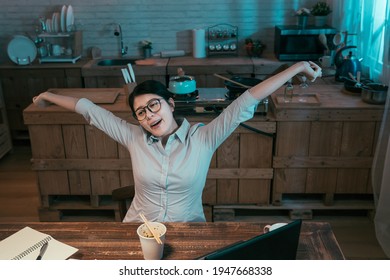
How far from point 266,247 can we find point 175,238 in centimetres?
56

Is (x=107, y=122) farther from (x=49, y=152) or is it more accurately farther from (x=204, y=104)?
(x=49, y=152)

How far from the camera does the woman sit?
6.09 ft

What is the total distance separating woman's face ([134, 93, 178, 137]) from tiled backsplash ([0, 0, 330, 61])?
10.6 feet

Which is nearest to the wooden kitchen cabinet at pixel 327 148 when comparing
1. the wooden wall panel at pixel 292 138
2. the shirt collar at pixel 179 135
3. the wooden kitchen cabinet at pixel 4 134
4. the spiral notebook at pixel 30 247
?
the wooden wall panel at pixel 292 138

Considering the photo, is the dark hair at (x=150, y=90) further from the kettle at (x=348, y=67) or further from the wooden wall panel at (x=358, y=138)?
the kettle at (x=348, y=67)

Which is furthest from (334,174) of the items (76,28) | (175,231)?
(76,28)

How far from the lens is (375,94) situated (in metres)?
2.86

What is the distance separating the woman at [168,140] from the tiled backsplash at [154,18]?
3139mm

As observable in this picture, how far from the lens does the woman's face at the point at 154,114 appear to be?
73.0 inches

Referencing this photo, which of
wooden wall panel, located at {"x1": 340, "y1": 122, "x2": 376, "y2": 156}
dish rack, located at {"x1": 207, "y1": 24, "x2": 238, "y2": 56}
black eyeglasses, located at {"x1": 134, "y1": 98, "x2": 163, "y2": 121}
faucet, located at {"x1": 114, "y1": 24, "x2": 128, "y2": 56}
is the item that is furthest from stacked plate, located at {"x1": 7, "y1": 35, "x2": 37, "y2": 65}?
wooden wall panel, located at {"x1": 340, "y1": 122, "x2": 376, "y2": 156}

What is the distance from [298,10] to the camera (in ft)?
15.6

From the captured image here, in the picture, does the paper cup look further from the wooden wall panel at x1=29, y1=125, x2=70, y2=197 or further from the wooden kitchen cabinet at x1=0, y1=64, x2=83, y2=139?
the wooden kitchen cabinet at x1=0, y1=64, x2=83, y2=139

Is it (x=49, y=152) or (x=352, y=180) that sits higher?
(x=49, y=152)

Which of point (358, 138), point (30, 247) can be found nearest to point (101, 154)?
point (30, 247)
